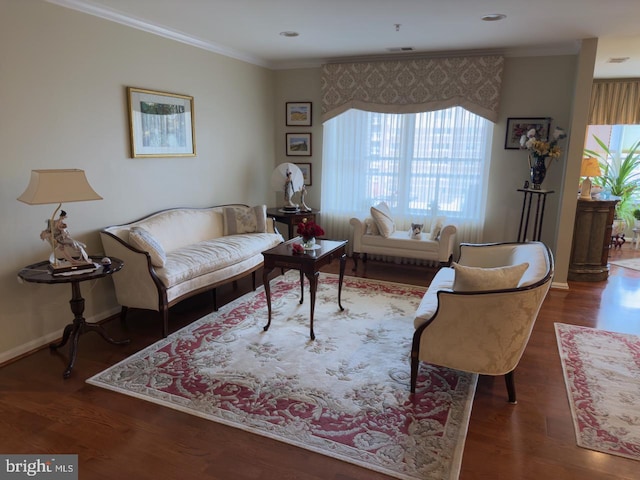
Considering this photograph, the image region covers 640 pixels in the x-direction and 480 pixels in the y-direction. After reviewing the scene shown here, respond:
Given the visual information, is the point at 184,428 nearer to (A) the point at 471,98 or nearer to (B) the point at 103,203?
(B) the point at 103,203

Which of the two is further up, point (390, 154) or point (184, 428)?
point (390, 154)

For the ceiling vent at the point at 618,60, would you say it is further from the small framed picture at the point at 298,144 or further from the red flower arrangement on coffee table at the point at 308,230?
the red flower arrangement on coffee table at the point at 308,230

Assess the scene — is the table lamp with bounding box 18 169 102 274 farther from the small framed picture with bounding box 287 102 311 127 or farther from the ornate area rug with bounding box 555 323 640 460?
the small framed picture with bounding box 287 102 311 127

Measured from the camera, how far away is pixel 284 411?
2.55m

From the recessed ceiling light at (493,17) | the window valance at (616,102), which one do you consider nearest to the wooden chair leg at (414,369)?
the recessed ceiling light at (493,17)

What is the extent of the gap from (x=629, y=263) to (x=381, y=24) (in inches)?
193

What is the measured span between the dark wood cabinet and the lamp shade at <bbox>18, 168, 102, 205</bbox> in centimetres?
518

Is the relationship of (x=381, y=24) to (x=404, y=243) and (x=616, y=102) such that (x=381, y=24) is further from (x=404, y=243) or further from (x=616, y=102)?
(x=616, y=102)

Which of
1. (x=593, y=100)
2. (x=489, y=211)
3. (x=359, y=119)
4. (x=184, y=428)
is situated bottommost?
(x=184, y=428)

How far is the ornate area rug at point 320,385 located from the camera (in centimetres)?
229

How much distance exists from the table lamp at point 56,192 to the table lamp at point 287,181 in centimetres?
293

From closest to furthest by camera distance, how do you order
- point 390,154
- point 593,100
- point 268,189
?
point 390,154 → point 268,189 → point 593,100

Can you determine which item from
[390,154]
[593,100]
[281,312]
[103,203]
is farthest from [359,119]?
[593,100]

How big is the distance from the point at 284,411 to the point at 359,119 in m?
4.33
